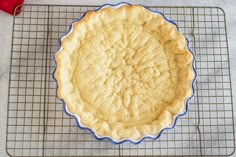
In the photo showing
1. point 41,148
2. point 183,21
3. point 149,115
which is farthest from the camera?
point 183,21

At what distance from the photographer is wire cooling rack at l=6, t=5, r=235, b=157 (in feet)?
3.94

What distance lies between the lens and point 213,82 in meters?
1.26

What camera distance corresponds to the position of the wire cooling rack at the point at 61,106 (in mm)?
1202

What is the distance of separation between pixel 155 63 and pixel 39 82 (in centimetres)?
42

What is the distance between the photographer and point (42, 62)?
1.26 metres

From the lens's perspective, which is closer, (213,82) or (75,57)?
(75,57)

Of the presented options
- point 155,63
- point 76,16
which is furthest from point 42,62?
point 155,63

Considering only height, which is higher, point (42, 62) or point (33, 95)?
point (42, 62)

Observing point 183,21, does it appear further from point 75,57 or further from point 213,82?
point 75,57

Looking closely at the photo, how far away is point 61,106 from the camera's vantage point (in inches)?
48.4

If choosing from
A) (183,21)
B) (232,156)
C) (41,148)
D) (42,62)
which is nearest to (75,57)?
(42,62)

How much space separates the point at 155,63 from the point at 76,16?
0.36 m

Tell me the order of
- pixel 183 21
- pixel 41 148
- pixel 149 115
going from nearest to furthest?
pixel 149 115 < pixel 41 148 < pixel 183 21

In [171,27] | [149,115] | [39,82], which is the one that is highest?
[171,27]
